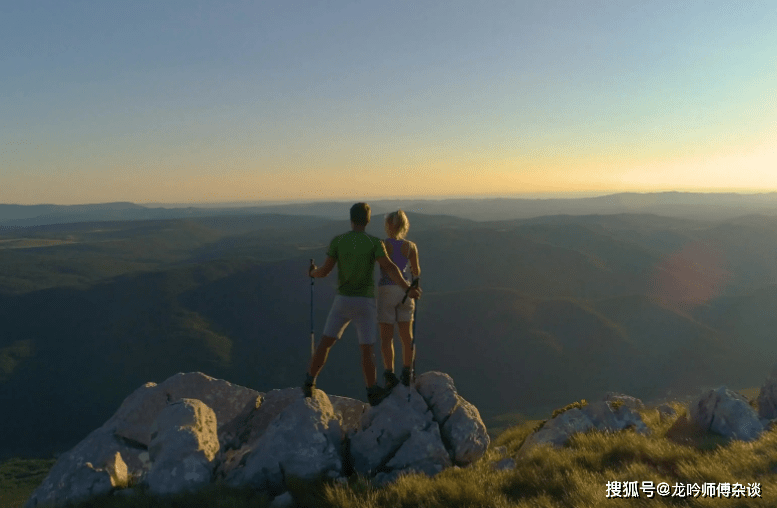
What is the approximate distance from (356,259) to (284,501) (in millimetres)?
3511

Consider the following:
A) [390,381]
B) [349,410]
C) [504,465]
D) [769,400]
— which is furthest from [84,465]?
[769,400]

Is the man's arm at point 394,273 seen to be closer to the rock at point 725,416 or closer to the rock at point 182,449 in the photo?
the rock at point 182,449

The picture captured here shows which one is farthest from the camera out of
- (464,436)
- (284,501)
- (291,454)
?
(464,436)

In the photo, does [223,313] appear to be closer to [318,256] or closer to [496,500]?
[318,256]

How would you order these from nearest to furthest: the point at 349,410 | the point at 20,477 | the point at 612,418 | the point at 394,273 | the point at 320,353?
1. the point at 394,273
2. the point at 320,353
3. the point at 612,418
4. the point at 349,410
5. the point at 20,477

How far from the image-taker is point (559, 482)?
5.41 m

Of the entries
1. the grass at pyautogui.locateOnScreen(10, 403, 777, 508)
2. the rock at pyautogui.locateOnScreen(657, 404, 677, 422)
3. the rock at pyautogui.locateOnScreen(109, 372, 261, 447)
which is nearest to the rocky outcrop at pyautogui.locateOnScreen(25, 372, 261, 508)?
the rock at pyautogui.locateOnScreen(109, 372, 261, 447)

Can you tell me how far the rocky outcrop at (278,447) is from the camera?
6.23 m

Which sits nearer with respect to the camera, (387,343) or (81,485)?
(81,485)

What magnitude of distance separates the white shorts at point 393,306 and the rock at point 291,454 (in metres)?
2.00

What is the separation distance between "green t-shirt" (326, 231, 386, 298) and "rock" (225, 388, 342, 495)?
2.17 metres

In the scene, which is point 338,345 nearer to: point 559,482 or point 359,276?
point 359,276

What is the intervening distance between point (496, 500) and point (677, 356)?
9903cm

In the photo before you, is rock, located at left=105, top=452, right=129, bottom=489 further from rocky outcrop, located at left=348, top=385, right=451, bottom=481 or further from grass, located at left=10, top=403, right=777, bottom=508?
rocky outcrop, located at left=348, top=385, right=451, bottom=481
